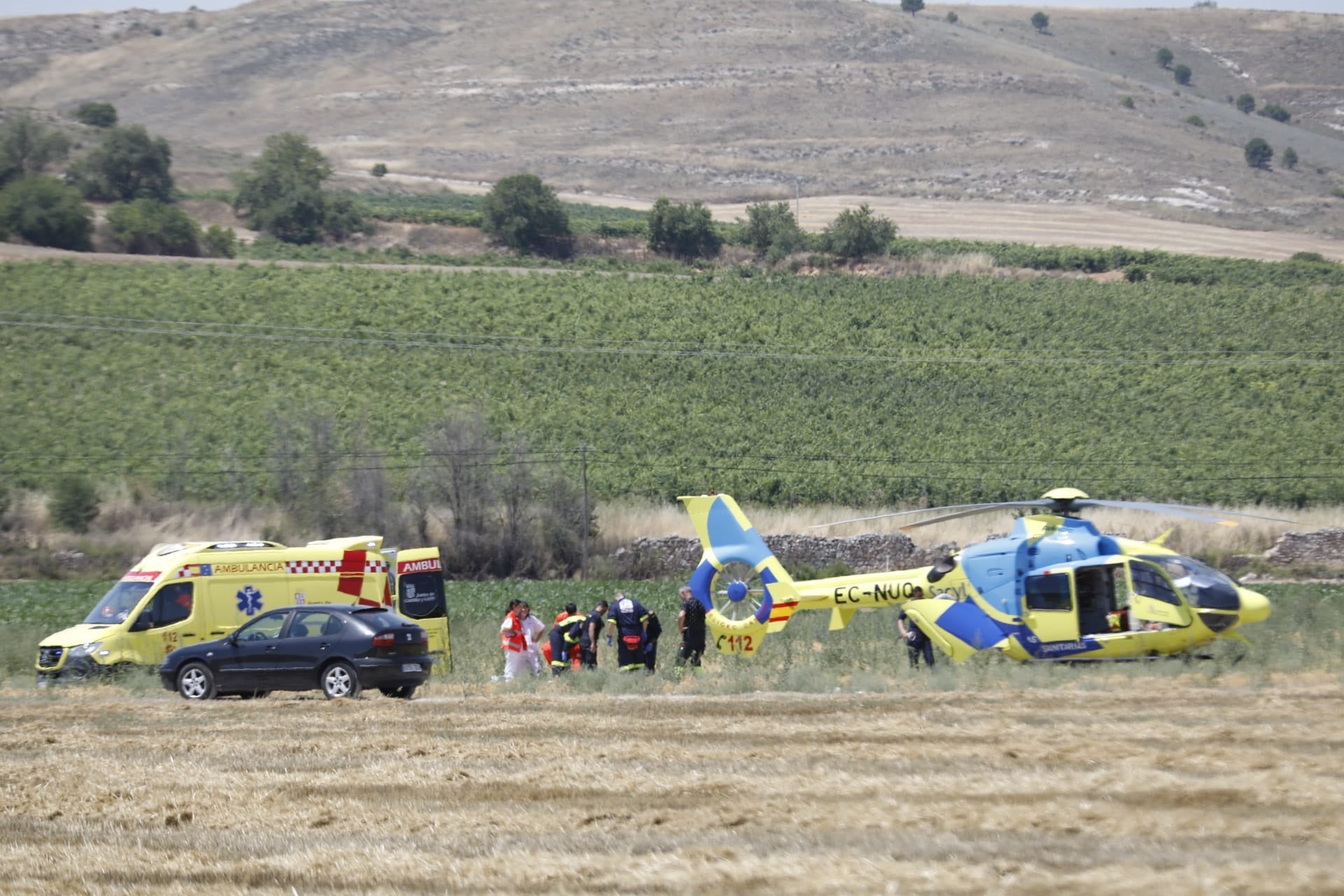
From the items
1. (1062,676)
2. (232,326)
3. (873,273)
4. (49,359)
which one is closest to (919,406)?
(873,273)

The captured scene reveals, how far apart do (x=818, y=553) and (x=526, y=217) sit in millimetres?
41661

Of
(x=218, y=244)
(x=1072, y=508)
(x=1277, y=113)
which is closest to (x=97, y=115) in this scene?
(x=218, y=244)

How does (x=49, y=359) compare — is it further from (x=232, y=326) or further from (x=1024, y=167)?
(x=1024, y=167)

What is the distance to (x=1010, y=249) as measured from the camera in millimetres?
72562

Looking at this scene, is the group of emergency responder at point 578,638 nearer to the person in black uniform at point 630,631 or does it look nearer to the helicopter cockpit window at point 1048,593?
the person in black uniform at point 630,631

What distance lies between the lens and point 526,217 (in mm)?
75688

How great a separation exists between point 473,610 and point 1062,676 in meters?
17.8

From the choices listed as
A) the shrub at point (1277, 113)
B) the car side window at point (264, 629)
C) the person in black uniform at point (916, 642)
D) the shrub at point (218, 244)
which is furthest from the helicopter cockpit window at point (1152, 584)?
the shrub at point (1277, 113)

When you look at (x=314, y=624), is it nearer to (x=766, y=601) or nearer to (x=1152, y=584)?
(x=766, y=601)

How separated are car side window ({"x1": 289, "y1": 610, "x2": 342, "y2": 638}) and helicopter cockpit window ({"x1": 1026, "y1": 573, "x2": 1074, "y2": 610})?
8.58 metres

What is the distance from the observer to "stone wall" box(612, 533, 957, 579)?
38375mm

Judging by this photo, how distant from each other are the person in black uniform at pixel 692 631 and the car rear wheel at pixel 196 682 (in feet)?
20.9

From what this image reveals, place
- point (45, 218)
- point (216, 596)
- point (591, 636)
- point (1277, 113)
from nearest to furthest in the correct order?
point (591, 636) → point (216, 596) → point (45, 218) → point (1277, 113)

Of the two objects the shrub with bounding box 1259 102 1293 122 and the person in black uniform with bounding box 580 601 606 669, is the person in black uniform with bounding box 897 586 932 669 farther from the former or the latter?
the shrub with bounding box 1259 102 1293 122
